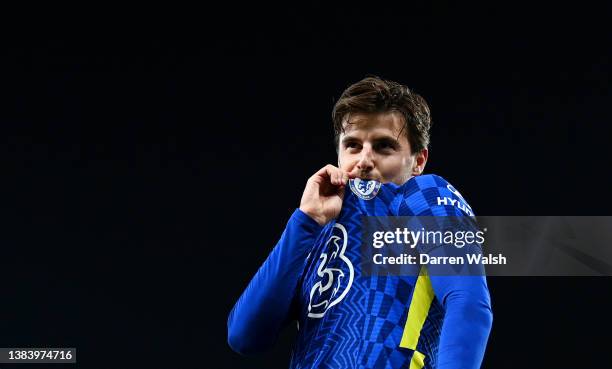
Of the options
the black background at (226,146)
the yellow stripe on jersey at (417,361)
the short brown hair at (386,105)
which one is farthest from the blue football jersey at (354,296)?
the black background at (226,146)

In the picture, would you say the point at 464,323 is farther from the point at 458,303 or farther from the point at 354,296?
the point at 354,296

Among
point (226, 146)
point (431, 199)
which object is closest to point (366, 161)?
point (431, 199)

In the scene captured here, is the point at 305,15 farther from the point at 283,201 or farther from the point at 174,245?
the point at 174,245

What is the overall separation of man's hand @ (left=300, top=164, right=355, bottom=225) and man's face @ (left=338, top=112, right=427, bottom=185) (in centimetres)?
3

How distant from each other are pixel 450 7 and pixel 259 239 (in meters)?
1.35

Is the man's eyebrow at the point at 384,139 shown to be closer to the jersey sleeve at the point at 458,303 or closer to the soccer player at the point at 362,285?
the soccer player at the point at 362,285

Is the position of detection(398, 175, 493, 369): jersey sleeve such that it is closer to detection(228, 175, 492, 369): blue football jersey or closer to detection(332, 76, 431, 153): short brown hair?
detection(228, 175, 492, 369): blue football jersey

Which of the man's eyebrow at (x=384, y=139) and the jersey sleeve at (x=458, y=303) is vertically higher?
the man's eyebrow at (x=384, y=139)

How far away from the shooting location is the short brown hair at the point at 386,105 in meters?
1.37

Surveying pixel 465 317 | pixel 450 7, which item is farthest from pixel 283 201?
pixel 465 317

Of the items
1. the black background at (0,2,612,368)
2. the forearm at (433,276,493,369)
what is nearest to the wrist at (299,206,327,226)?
the forearm at (433,276,493,369)

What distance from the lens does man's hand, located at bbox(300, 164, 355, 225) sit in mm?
1282

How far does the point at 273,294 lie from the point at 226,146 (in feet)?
8.76

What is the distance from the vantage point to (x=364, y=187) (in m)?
1.30
